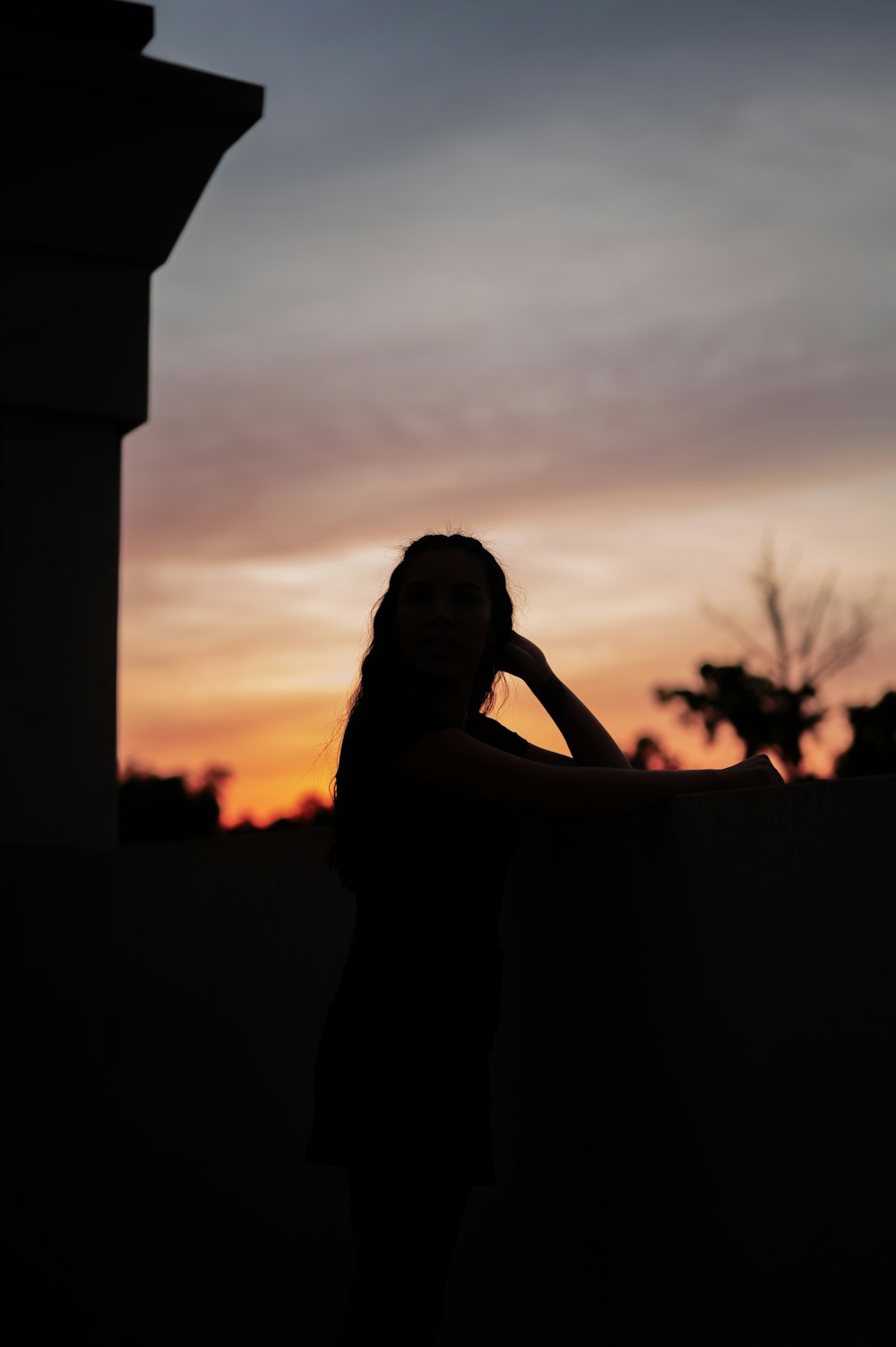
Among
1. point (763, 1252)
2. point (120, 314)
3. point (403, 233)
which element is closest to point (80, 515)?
point (120, 314)

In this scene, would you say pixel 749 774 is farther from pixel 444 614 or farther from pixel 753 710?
pixel 753 710

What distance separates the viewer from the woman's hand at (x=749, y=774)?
2.15 m

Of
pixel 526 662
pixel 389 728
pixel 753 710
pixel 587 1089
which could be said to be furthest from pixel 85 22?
pixel 753 710

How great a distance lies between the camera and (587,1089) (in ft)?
7.48

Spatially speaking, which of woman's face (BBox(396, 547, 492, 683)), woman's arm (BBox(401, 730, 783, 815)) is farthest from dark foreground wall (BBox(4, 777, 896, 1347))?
woman's face (BBox(396, 547, 492, 683))

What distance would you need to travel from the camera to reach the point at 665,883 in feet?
6.86

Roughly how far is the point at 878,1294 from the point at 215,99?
3.98 meters

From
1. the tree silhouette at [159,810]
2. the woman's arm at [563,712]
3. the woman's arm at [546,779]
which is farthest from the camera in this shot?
the tree silhouette at [159,810]

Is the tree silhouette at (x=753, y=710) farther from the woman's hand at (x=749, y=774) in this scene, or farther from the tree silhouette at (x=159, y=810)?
the woman's hand at (x=749, y=774)

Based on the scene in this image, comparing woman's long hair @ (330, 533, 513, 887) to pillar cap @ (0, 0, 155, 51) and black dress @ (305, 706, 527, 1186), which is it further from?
pillar cap @ (0, 0, 155, 51)

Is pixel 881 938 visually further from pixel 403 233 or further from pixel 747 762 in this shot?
pixel 403 233

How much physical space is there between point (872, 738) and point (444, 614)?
36576 mm

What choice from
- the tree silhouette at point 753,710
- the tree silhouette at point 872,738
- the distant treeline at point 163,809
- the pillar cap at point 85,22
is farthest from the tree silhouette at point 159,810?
the pillar cap at point 85,22

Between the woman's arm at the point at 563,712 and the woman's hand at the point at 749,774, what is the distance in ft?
1.52
